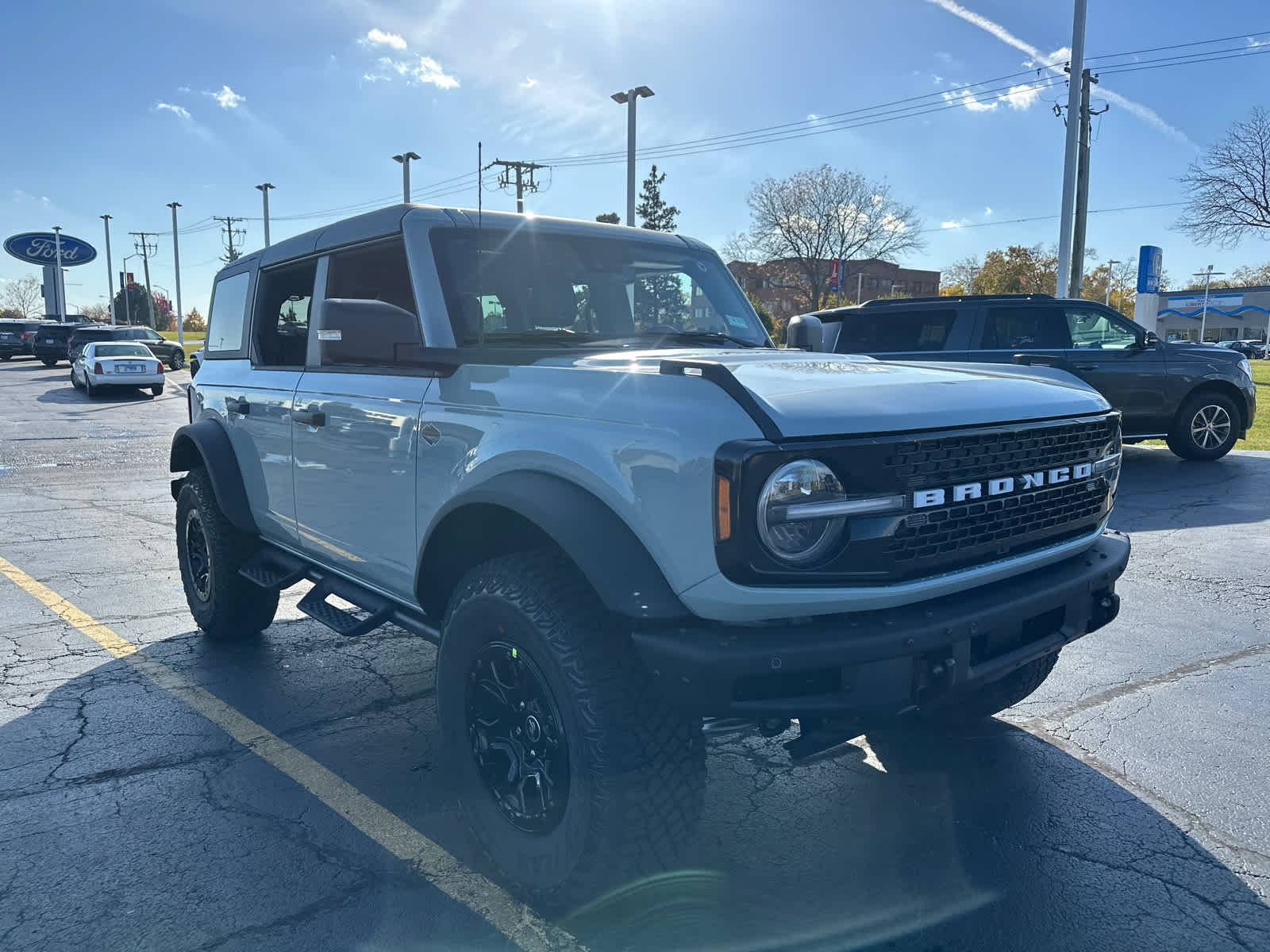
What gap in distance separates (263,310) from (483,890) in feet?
10.3

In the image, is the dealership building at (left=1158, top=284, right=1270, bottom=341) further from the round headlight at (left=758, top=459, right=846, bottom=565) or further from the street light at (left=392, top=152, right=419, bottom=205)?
the round headlight at (left=758, top=459, right=846, bottom=565)

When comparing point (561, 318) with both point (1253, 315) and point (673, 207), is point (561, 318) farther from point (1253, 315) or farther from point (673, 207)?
point (1253, 315)

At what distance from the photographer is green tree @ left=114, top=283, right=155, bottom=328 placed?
301 ft

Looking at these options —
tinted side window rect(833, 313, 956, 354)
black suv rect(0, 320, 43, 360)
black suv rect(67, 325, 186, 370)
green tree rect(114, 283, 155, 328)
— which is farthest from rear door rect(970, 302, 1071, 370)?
green tree rect(114, 283, 155, 328)

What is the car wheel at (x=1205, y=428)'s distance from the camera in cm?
1114

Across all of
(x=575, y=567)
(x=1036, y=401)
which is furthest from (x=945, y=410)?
(x=575, y=567)

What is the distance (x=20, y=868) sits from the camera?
2781 millimetres

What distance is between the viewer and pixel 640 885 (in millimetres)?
2414

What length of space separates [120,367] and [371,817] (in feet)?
78.1

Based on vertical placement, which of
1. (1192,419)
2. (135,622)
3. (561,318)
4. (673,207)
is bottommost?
(135,622)

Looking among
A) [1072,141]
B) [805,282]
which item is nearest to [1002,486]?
[1072,141]

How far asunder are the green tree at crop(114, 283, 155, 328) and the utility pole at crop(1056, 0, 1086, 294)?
90525mm

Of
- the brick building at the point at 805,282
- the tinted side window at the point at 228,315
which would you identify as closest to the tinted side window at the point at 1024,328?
the tinted side window at the point at 228,315

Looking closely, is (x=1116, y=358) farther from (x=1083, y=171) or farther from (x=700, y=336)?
(x=1083, y=171)
